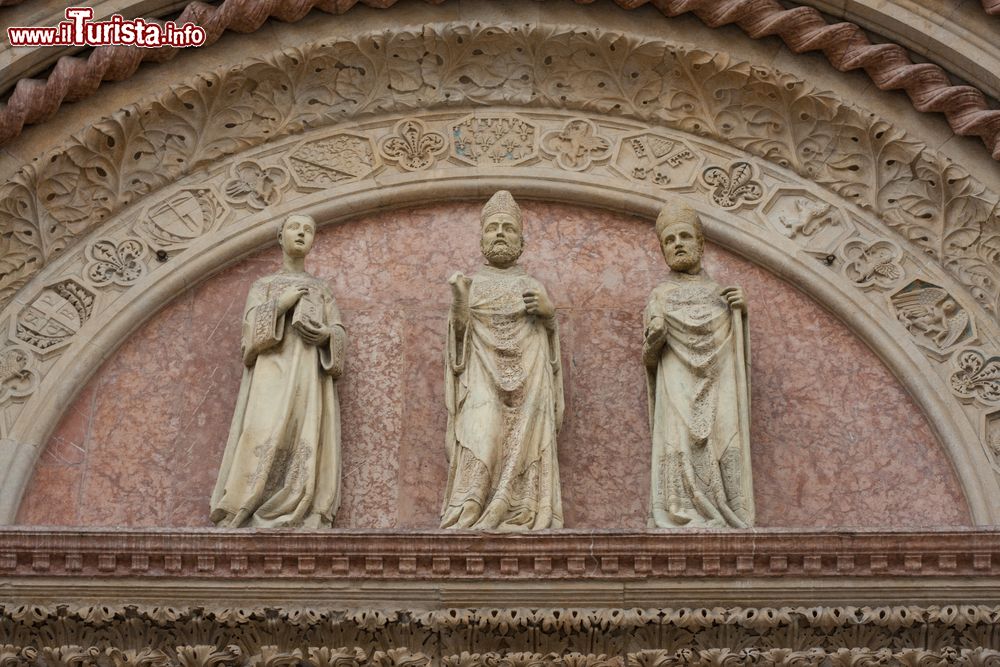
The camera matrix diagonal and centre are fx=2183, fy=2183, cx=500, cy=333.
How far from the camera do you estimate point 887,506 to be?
11.6m

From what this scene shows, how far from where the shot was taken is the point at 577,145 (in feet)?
42.3

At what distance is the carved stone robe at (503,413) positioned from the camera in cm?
1095

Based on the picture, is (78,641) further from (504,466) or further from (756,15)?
(756,15)

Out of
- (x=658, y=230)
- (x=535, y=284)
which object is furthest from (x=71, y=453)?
(x=658, y=230)

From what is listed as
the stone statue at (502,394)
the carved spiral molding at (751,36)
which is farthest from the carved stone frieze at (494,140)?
the stone statue at (502,394)

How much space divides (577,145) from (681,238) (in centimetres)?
134

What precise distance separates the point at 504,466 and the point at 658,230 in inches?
69.6

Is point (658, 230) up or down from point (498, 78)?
down

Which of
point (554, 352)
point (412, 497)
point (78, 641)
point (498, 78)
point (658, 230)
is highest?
point (498, 78)

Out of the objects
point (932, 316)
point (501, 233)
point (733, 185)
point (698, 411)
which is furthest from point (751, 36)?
point (698, 411)

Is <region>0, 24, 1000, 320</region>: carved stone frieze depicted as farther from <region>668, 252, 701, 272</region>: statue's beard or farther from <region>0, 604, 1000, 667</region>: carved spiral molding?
<region>0, 604, 1000, 667</region>: carved spiral molding

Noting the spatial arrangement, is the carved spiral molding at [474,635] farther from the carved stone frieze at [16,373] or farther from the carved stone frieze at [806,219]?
the carved stone frieze at [806,219]

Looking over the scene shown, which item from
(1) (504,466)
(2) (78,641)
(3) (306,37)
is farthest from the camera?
(3) (306,37)

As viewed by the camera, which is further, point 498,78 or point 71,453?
point 498,78
